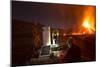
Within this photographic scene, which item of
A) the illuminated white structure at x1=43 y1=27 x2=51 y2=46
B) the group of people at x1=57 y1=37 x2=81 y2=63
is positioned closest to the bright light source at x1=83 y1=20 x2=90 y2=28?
the group of people at x1=57 y1=37 x2=81 y2=63

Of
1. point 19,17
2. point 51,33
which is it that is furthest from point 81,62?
point 19,17

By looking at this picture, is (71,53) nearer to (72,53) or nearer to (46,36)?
(72,53)

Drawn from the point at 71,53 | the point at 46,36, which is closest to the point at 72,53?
the point at 71,53

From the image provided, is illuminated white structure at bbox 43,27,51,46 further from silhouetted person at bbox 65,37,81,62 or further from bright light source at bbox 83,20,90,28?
bright light source at bbox 83,20,90,28

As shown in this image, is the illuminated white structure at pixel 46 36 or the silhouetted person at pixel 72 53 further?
the silhouetted person at pixel 72 53

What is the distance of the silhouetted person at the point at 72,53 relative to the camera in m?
2.47

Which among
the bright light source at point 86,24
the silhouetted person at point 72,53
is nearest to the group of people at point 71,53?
the silhouetted person at point 72,53

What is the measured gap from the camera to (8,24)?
2170mm

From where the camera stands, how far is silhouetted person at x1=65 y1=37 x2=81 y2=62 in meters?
2.47

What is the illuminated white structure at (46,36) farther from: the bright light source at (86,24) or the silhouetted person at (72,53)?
the bright light source at (86,24)

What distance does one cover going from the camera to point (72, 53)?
249cm

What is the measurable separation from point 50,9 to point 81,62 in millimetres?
900

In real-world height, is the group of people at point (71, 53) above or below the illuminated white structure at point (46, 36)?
below

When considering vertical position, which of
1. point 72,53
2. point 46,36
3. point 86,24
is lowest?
point 72,53
